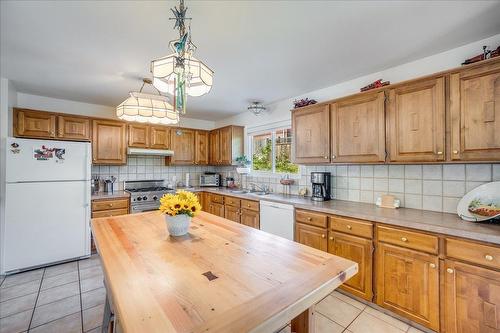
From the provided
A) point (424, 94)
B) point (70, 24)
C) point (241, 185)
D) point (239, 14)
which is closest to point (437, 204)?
point (424, 94)

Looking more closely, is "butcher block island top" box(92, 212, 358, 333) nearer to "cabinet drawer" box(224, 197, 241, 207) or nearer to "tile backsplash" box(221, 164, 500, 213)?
"tile backsplash" box(221, 164, 500, 213)

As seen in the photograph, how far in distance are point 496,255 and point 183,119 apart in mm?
4805

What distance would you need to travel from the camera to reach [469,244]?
1581 mm

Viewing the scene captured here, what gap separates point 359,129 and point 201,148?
325cm

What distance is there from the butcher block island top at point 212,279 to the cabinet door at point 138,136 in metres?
2.60

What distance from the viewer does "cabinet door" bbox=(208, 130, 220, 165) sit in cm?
471

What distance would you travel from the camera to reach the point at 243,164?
4.35 m

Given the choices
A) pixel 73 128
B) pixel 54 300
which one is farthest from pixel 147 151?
pixel 54 300

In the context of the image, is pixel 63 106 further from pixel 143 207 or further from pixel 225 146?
pixel 225 146

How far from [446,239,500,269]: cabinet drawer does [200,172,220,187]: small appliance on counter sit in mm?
3934

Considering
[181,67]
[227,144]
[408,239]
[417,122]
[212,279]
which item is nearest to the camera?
[212,279]

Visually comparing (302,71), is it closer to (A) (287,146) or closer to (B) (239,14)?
(B) (239,14)

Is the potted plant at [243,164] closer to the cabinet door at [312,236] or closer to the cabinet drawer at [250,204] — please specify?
the cabinet drawer at [250,204]

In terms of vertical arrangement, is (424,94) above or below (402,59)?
below
